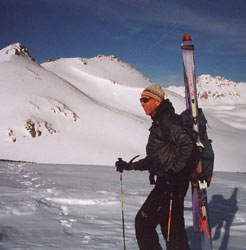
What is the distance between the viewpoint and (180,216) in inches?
97.4

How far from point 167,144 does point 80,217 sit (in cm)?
288

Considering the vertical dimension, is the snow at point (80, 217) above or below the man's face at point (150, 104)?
below

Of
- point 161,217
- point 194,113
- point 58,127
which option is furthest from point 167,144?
point 58,127

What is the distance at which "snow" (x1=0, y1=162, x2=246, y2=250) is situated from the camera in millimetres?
3459

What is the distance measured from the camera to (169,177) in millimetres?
2324

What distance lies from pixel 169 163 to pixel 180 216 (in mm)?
574

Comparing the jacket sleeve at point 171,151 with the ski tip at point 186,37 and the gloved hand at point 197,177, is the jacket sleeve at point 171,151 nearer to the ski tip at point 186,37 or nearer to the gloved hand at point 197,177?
the gloved hand at point 197,177

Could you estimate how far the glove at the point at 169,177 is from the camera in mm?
2320

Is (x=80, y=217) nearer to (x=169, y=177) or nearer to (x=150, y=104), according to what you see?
(x=169, y=177)

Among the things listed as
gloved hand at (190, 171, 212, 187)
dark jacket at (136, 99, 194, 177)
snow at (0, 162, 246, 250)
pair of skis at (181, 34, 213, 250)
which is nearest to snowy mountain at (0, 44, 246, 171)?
snow at (0, 162, 246, 250)

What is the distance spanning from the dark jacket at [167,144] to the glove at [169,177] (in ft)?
0.07

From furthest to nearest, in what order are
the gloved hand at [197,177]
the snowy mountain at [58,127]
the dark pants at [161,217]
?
the snowy mountain at [58,127] < the gloved hand at [197,177] < the dark pants at [161,217]

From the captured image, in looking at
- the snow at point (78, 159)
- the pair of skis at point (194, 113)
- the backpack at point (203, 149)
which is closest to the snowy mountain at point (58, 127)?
the snow at point (78, 159)

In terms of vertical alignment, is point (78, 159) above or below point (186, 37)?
below
